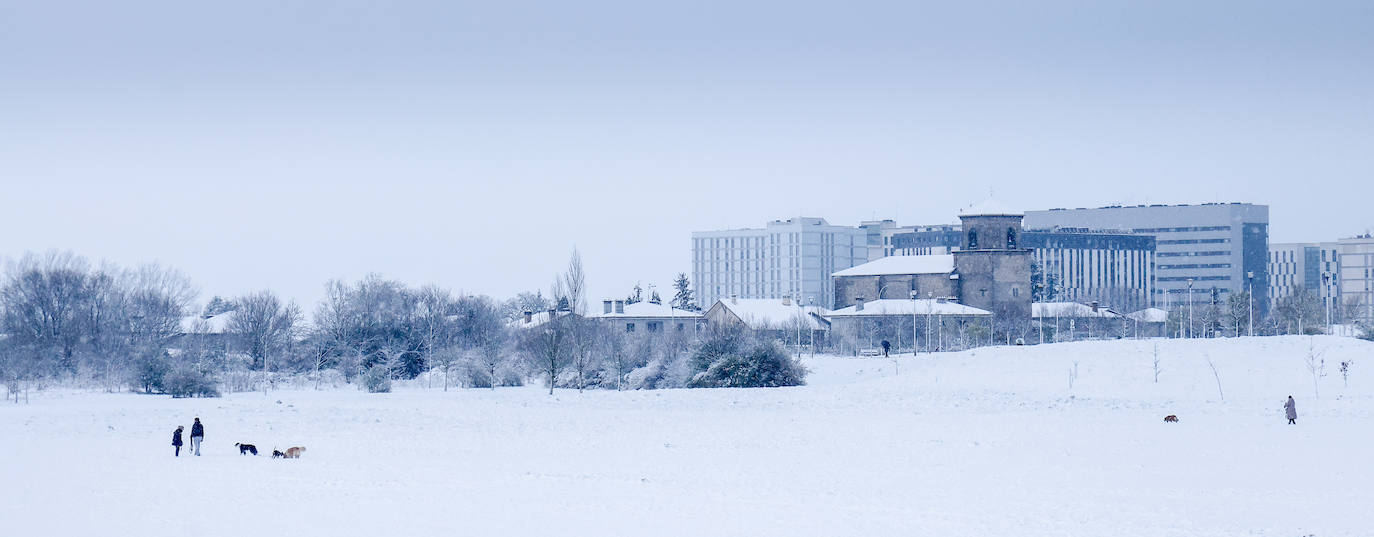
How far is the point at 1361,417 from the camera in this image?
46.8m

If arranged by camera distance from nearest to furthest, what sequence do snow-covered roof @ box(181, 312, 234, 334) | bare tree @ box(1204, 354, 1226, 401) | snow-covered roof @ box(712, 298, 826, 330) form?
bare tree @ box(1204, 354, 1226, 401) → snow-covered roof @ box(181, 312, 234, 334) → snow-covered roof @ box(712, 298, 826, 330)

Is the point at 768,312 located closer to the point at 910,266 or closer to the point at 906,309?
the point at 906,309

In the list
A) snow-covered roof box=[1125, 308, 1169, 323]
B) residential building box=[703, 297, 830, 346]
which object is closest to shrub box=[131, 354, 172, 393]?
residential building box=[703, 297, 830, 346]

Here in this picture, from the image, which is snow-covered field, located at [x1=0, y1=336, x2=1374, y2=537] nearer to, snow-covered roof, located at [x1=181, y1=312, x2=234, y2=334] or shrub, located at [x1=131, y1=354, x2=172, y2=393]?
shrub, located at [x1=131, y1=354, x2=172, y2=393]

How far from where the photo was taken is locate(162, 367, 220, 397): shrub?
62.3 meters

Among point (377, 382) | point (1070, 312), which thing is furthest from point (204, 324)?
point (1070, 312)

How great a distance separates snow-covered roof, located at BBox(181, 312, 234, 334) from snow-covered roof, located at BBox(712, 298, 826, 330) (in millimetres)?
33580

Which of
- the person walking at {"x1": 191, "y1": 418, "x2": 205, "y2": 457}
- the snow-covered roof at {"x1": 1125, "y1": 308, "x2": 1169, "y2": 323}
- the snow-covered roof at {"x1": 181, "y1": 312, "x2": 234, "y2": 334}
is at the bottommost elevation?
the person walking at {"x1": 191, "y1": 418, "x2": 205, "y2": 457}

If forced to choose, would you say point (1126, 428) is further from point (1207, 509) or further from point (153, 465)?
point (153, 465)

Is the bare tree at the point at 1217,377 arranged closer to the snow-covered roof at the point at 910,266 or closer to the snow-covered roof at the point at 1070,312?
the snow-covered roof at the point at 1070,312

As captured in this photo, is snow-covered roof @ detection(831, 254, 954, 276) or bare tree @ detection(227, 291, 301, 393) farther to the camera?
snow-covered roof @ detection(831, 254, 954, 276)

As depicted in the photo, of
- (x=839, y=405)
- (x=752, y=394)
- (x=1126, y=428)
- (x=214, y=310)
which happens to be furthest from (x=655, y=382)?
(x=214, y=310)

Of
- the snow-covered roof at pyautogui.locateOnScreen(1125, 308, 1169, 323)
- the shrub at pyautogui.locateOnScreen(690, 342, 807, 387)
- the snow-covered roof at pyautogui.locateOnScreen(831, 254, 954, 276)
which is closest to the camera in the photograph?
the shrub at pyautogui.locateOnScreen(690, 342, 807, 387)

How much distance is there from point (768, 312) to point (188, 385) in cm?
5865
